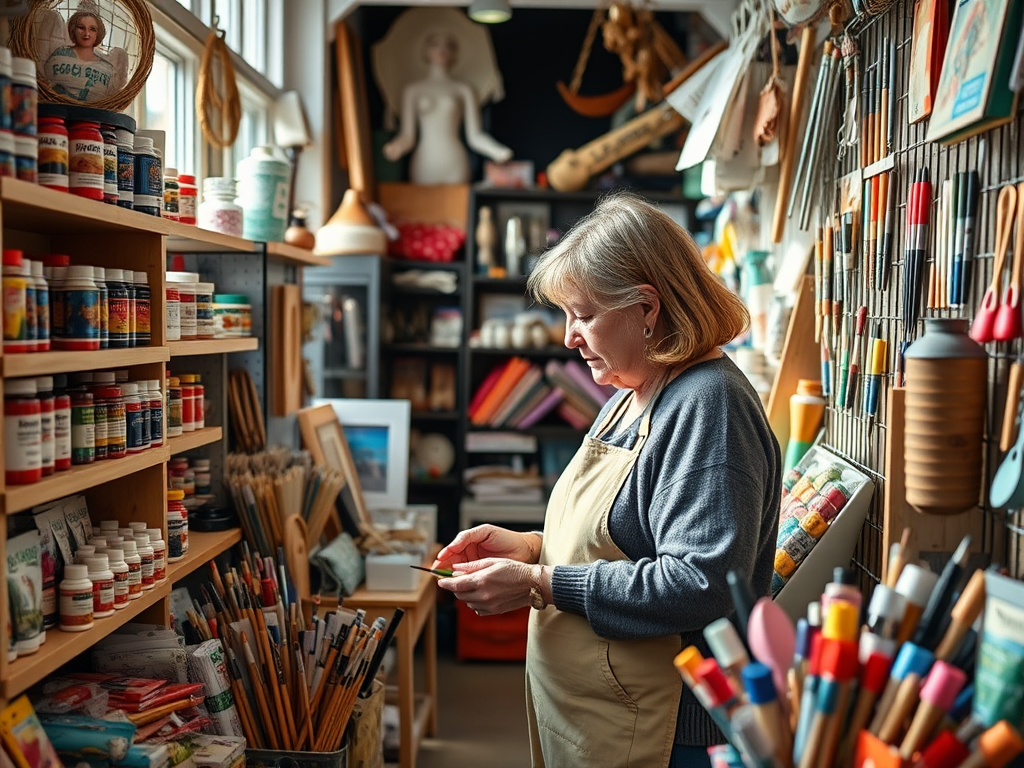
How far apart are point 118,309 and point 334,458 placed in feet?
5.69

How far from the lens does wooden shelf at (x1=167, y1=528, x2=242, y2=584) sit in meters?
2.14

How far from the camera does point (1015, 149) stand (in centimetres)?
144

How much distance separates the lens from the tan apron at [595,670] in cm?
171

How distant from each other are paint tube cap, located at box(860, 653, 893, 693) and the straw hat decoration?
421 centimetres

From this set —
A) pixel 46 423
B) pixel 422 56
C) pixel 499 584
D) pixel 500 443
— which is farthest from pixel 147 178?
pixel 422 56

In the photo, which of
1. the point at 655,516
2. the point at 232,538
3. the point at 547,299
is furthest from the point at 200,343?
the point at 655,516

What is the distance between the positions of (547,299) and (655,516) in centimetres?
49

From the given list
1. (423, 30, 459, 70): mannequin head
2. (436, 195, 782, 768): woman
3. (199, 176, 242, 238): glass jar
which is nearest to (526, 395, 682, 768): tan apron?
(436, 195, 782, 768): woman

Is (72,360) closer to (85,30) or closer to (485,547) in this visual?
(85,30)

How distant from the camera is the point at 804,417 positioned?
7.95 feet

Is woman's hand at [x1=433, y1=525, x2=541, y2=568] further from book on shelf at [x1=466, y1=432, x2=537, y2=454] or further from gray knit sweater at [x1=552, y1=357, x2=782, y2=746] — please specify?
book on shelf at [x1=466, y1=432, x2=537, y2=454]

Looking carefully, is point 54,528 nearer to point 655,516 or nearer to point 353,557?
point 655,516

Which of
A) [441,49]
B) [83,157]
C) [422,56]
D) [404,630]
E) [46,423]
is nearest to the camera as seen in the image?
[46,423]

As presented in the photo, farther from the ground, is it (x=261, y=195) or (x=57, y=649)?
(x=261, y=195)
